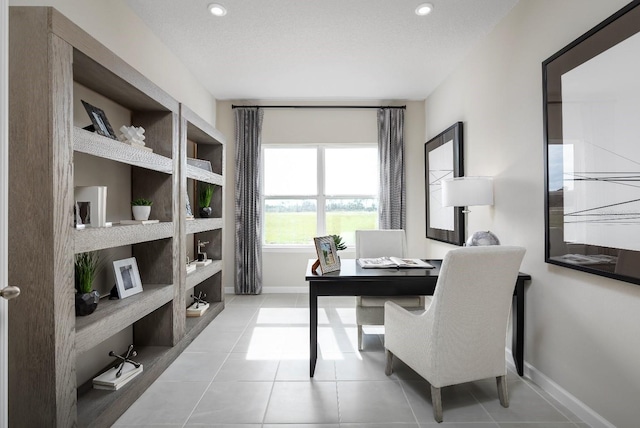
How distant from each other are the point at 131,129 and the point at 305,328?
2.30 m

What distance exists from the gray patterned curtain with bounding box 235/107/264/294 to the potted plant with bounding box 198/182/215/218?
88 cm

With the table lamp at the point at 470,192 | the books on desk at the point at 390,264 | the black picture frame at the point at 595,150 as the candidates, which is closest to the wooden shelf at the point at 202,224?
the books on desk at the point at 390,264

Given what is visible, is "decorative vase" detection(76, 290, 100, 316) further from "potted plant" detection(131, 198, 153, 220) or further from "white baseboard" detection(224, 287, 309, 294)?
"white baseboard" detection(224, 287, 309, 294)

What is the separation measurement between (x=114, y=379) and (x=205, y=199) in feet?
6.97

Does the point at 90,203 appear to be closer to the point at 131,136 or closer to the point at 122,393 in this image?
the point at 131,136

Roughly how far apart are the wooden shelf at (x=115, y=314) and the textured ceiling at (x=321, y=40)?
2111 millimetres

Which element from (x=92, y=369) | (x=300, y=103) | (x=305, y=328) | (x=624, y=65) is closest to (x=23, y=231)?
(x=92, y=369)

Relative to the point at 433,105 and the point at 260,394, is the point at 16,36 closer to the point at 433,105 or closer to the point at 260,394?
the point at 260,394

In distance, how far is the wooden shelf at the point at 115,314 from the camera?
1.83 meters

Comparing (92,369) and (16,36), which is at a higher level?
(16,36)

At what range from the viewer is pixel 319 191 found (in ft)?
16.5

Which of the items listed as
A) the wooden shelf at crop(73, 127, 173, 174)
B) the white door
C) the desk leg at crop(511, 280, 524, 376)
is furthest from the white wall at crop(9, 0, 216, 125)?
the desk leg at crop(511, 280, 524, 376)

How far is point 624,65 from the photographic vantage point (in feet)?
5.41

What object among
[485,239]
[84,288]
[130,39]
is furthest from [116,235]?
[485,239]
